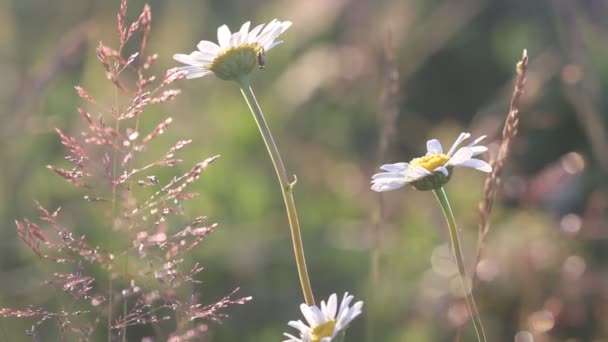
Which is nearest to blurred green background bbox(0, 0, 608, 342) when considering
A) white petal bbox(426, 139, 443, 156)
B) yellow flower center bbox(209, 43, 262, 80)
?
white petal bbox(426, 139, 443, 156)

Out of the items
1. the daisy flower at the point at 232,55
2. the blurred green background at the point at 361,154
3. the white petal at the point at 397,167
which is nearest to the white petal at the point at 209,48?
the daisy flower at the point at 232,55

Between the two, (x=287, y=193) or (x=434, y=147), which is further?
(x=434, y=147)

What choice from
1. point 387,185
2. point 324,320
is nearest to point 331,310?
point 324,320

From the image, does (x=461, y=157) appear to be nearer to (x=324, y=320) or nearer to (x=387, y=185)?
(x=387, y=185)

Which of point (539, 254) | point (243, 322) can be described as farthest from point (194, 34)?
point (539, 254)

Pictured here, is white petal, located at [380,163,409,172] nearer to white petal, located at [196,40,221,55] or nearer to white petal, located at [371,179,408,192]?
white petal, located at [371,179,408,192]

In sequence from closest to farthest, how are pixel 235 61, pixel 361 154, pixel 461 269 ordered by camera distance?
pixel 461 269 < pixel 235 61 < pixel 361 154
